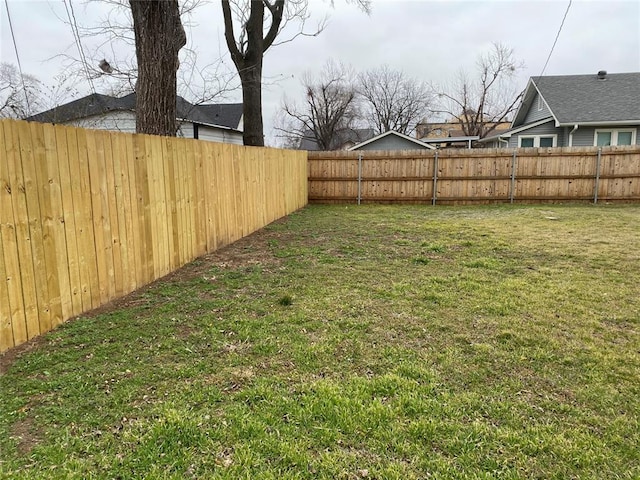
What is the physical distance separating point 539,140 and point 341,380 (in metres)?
17.5

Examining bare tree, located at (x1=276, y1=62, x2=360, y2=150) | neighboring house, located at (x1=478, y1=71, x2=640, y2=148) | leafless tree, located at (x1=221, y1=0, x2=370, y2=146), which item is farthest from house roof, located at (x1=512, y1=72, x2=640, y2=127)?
bare tree, located at (x1=276, y1=62, x2=360, y2=150)

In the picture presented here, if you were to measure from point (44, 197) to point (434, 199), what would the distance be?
10.6 meters

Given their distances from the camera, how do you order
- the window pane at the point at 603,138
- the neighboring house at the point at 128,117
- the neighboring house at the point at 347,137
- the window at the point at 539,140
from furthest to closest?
the neighboring house at the point at 347,137 → the window at the point at 539,140 → the window pane at the point at 603,138 → the neighboring house at the point at 128,117

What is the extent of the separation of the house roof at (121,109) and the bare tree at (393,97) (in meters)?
21.3

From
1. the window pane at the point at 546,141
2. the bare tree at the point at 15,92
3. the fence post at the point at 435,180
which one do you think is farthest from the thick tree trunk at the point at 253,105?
the window pane at the point at 546,141

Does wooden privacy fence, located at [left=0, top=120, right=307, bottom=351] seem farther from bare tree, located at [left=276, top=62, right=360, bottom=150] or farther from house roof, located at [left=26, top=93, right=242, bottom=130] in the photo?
bare tree, located at [left=276, top=62, right=360, bottom=150]

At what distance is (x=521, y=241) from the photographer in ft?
21.0

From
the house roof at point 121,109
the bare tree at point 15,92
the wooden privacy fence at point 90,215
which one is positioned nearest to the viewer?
the wooden privacy fence at point 90,215

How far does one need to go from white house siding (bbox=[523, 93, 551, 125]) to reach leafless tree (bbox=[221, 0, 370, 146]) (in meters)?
11.3

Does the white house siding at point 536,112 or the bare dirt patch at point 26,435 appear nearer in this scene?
the bare dirt patch at point 26,435

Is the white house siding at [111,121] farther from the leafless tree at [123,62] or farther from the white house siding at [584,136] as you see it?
the white house siding at [584,136]

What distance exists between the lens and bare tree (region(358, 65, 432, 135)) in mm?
38719

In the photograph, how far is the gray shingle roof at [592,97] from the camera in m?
14.9

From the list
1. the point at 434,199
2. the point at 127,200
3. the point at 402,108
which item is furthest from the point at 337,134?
the point at 127,200
